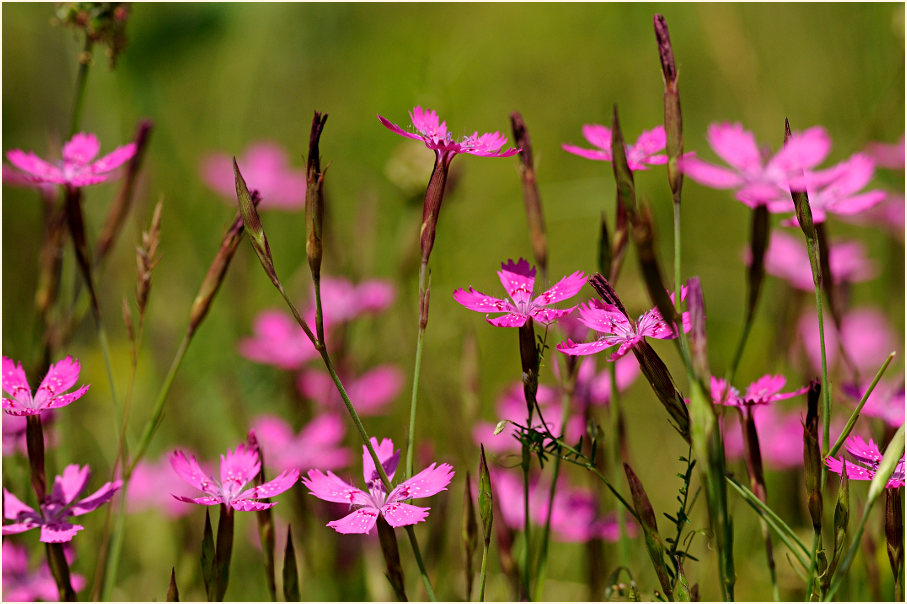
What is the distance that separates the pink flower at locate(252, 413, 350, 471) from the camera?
1.26 m

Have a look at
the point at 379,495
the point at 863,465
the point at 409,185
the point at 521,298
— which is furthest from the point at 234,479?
the point at 409,185

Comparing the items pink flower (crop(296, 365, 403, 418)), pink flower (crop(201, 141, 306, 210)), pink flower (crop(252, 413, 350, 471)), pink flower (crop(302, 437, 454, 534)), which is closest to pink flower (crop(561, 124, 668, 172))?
pink flower (crop(302, 437, 454, 534))

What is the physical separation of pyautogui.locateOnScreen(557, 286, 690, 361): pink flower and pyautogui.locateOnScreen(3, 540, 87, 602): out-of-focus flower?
2.13 ft

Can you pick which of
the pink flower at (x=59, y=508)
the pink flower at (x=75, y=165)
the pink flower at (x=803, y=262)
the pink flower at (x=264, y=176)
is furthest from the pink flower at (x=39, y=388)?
A: the pink flower at (x=264, y=176)

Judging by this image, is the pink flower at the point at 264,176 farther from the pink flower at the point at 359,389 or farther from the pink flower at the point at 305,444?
the pink flower at the point at 305,444

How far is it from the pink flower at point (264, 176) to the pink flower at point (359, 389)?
2.05ft

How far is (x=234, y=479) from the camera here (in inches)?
32.3

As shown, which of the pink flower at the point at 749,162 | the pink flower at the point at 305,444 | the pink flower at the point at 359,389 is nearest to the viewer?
the pink flower at the point at 749,162

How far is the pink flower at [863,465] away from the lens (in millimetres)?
732

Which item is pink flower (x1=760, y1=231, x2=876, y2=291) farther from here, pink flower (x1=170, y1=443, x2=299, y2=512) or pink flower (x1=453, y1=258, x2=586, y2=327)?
pink flower (x1=170, y1=443, x2=299, y2=512)

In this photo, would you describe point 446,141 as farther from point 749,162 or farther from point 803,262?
point 803,262

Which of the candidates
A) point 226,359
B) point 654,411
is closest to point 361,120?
point 226,359

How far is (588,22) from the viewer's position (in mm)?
3219

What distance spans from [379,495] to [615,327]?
0.85 feet
